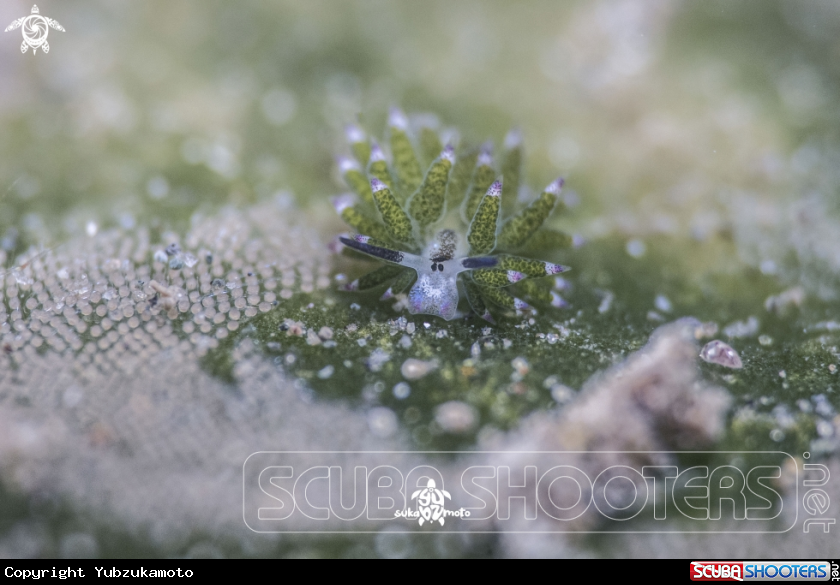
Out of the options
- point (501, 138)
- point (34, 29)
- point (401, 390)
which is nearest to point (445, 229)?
point (401, 390)

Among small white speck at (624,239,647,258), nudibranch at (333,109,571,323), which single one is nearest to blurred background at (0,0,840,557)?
small white speck at (624,239,647,258)

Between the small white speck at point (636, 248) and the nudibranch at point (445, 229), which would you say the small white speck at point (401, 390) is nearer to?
the nudibranch at point (445, 229)

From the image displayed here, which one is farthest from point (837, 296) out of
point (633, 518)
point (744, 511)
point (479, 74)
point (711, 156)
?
point (479, 74)

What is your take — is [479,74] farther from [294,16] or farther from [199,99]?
[199,99]

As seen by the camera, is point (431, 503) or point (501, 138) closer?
point (431, 503)

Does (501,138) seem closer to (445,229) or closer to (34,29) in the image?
(445,229)

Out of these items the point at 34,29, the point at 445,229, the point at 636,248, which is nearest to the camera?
the point at 445,229
